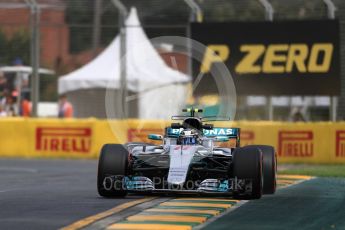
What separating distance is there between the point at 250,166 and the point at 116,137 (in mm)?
13140

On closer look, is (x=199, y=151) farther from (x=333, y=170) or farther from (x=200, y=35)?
(x=200, y=35)

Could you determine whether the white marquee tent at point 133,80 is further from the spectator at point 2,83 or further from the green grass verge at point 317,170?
the green grass verge at point 317,170

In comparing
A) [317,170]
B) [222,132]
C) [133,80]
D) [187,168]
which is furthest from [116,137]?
[187,168]

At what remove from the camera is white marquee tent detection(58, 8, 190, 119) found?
27.7m

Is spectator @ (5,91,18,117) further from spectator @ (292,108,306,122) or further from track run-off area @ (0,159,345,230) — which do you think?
track run-off area @ (0,159,345,230)

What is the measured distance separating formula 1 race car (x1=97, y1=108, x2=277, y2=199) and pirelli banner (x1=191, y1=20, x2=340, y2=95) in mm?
12000

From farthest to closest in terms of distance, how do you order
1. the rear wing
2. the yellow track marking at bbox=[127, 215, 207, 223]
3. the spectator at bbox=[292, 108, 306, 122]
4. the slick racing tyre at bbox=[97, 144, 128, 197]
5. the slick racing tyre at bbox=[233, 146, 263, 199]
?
the spectator at bbox=[292, 108, 306, 122] < the rear wing < the slick racing tyre at bbox=[97, 144, 128, 197] < the slick racing tyre at bbox=[233, 146, 263, 199] < the yellow track marking at bbox=[127, 215, 207, 223]

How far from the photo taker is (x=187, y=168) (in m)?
13.5

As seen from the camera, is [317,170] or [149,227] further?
[317,170]

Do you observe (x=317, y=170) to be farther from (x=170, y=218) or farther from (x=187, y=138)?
(x=170, y=218)

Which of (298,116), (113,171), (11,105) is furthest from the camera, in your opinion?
(11,105)

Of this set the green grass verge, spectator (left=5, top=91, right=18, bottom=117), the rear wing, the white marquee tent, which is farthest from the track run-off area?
spectator (left=5, top=91, right=18, bottom=117)

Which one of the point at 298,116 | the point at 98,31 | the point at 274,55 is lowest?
the point at 298,116

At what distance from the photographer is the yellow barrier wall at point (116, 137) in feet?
80.8
